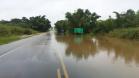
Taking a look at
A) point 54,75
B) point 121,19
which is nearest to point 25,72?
point 54,75

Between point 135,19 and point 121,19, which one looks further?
point 121,19

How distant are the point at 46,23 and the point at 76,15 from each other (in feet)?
253

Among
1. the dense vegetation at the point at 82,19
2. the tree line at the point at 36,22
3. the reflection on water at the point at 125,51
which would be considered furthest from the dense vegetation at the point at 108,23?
the tree line at the point at 36,22

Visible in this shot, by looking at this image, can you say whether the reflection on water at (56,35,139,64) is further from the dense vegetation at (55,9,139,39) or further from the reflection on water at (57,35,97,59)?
the dense vegetation at (55,9,139,39)

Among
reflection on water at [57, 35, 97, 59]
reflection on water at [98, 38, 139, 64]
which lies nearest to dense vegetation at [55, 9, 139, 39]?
reflection on water at [57, 35, 97, 59]

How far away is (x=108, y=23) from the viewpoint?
7212 cm

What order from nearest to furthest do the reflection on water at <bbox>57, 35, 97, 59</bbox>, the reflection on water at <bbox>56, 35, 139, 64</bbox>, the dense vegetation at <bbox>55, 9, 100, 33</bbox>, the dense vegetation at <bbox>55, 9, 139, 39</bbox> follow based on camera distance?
the reflection on water at <bbox>56, 35, 139, 64</bbox> → the reflection on water at <bbox>57, 35, 97, 59</bbox> → the dense vegetation at <bbox>55, 9, 139, 39</bbox> → the dense vegetation at <bbox>55, 9, 100, 33</bbox>

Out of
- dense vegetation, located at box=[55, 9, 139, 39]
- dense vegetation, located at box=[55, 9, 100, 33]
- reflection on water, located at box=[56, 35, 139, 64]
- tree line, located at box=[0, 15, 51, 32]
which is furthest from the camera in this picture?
tree line, located at box=[0, 15, 51, 32]

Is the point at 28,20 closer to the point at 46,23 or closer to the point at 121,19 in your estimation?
the point at 46,23

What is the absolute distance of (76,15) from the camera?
94.0 meters

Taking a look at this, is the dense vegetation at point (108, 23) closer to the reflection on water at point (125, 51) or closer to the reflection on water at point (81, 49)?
the reflection on water at point (81, 49)

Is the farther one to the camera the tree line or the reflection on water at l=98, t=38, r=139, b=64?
the tree line

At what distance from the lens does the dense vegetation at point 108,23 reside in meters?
51.8

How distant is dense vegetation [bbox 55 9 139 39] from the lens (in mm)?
51791
